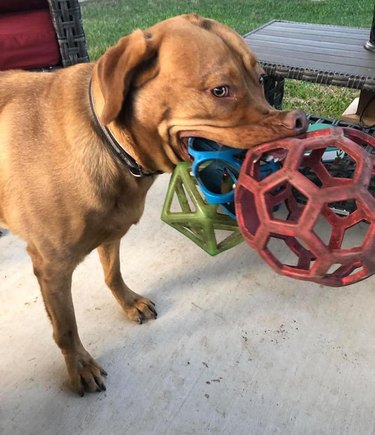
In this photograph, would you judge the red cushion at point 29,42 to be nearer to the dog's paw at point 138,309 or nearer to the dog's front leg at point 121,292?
the dog's front leg at point 121,292

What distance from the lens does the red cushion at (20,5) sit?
3.20 meters

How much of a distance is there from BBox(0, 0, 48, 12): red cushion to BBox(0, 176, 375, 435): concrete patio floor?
171 centimetres

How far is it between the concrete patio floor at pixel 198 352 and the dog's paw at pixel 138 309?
0.14 feet

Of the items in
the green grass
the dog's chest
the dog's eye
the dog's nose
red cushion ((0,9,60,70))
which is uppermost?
the dog's eye

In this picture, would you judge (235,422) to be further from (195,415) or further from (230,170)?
(230,170)

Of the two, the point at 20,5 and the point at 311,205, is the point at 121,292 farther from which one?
the point at 20,5

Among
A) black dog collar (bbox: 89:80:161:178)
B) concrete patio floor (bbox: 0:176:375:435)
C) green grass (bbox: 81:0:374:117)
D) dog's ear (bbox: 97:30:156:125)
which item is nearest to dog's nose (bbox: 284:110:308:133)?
dog's ear (bbox: 97:30:156:125)

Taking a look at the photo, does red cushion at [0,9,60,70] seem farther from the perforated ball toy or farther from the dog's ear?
the perforated ball toy

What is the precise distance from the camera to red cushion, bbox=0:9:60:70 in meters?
3.03

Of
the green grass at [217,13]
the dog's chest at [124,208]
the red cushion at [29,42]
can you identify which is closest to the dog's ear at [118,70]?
the dog's chest at [124,208]

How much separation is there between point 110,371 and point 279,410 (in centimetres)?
74

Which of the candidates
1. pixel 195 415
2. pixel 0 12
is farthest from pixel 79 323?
pixel 0 12

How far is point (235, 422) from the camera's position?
6.00 ft

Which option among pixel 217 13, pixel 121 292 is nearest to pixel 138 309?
pixel 121 292
